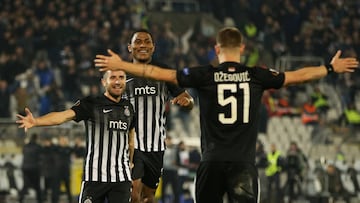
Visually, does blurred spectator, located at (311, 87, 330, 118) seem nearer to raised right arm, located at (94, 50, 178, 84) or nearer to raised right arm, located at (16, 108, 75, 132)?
raised right arm, located at (16, 108, 75, 132)

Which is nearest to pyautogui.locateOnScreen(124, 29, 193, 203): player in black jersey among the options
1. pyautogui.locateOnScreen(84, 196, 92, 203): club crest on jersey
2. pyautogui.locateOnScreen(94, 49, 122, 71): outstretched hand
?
pyautogui.locateOnScreen(84, 196, 92, 203): club crest on jersey

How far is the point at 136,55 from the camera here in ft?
33.6

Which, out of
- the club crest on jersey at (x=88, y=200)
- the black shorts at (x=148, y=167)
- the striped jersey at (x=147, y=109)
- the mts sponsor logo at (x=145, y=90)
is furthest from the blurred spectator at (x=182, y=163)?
the club crest on jersey at (x=88, y=200)

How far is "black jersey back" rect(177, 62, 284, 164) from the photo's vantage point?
25.9ft

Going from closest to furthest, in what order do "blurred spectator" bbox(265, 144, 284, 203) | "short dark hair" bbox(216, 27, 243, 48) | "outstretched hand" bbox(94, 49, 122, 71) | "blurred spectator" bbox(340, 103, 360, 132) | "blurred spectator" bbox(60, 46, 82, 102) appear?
"outstretched hand" bbox(94, 49, 122, 71), "short dark hair" bbox(216, 27, 243, 48), "blurred spectator" bbox(265, 144, 284, 203), "blurred spectator" bbox(60, 46, 82, 102), "blurred spectator" bbox(340, 103, 360, 132)

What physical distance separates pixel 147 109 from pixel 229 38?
8.94 ft

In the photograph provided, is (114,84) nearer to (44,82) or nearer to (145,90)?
(145,90)

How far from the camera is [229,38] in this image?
25.7 ft

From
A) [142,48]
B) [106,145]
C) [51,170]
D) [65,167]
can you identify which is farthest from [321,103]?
[106,145]

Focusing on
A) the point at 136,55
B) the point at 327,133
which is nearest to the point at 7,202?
the point at 327,133

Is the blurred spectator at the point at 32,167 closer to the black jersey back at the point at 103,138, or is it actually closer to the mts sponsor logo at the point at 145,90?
the mts sponsor logo at the point at 145,90

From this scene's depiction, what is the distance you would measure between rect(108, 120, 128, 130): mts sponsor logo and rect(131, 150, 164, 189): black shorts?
2.38ft

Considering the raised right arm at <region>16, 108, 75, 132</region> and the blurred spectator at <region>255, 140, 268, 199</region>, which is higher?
the raised right arm at <region>16, 108, 75, 132</region>

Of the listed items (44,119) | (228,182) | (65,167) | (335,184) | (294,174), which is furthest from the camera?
(335,184)
